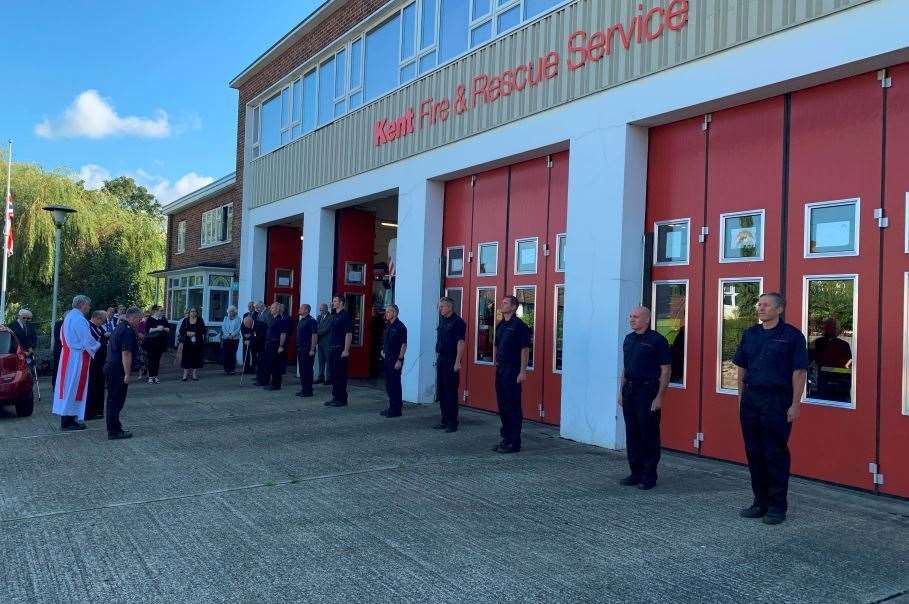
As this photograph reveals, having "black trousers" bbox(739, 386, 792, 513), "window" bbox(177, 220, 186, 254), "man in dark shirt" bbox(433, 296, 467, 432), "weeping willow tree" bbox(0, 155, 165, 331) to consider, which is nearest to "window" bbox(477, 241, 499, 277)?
"man in dark shirt" bbox(433, 296, 467, 432)

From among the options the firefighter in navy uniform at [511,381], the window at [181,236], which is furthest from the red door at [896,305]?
the window at [181,236]

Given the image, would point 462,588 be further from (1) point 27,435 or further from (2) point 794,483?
(1) point 27,435

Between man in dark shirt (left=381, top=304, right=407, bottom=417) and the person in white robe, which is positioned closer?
the person in white robe

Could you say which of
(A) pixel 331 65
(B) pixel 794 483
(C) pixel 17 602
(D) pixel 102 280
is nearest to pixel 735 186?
(B) pixel 794 483

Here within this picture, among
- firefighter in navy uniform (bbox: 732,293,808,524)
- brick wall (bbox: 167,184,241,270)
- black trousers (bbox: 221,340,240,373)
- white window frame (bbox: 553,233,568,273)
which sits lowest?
black trousers (bbox: 221,340,240,373)

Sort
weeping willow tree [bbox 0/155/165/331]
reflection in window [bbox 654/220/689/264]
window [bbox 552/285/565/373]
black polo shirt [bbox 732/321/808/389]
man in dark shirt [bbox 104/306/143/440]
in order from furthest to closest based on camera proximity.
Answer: weeping willow tree [bbox 0/155/165/331]
window [bbox 552/285/565/373]
man in dark shirt [bbox 104/306/143/440]
reflection in window [bbox 654/220/689/264]
black polo shirt [bbox 732/321/808/389]

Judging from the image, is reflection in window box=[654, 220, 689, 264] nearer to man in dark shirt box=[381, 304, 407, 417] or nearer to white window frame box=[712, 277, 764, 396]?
white window frame box=[712, 277, 764, 396]

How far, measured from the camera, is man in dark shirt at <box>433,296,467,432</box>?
9171 millimetres

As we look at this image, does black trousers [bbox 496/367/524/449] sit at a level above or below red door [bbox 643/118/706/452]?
below

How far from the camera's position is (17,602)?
12.5ft

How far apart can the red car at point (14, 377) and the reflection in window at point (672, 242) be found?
8.60 m

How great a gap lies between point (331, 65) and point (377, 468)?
11016 millimetres

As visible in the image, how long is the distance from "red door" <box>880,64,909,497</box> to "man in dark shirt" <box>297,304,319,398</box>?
29.3ft

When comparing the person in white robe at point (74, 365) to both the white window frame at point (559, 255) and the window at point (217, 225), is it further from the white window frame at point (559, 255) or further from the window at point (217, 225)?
the window at point (217, 225)
